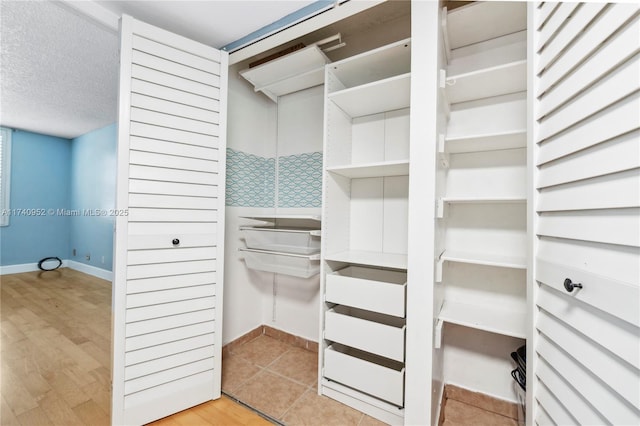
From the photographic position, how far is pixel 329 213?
5.41 feet

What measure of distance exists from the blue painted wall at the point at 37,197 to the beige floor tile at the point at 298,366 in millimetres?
5169

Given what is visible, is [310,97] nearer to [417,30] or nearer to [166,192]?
[417,30]

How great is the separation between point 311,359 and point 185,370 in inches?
35.7

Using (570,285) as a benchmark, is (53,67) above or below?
above

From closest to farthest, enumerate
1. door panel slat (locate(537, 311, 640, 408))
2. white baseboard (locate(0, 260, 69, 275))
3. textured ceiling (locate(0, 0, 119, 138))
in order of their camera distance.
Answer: door panel slat (locate(537, 311, 640, 408))
textured ceiling (locate(0, 0, 119, 138))
white baseboard (locate(0, 260, 69, 275))

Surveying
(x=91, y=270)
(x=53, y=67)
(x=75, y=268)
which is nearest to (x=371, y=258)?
(x=53, y=67)

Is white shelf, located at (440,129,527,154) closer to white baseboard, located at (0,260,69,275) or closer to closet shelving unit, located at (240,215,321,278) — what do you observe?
closet shelving unit, located at (240,215,321,278)

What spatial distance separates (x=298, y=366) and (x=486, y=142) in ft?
6.20

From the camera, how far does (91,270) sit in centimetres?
439

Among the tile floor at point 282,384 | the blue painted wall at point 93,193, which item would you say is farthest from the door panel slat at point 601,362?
the blue painted wall at point 93,193

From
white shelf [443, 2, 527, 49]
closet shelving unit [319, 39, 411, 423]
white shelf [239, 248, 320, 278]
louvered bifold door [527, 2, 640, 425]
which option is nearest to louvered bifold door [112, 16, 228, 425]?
white shelf [239, 248, 320, 278]

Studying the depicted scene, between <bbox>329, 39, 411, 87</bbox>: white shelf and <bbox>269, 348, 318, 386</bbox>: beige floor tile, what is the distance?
2.00 metres

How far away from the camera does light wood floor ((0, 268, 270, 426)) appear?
1425 millimetres

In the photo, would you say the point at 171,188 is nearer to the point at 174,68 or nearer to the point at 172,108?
the point at 172,108
